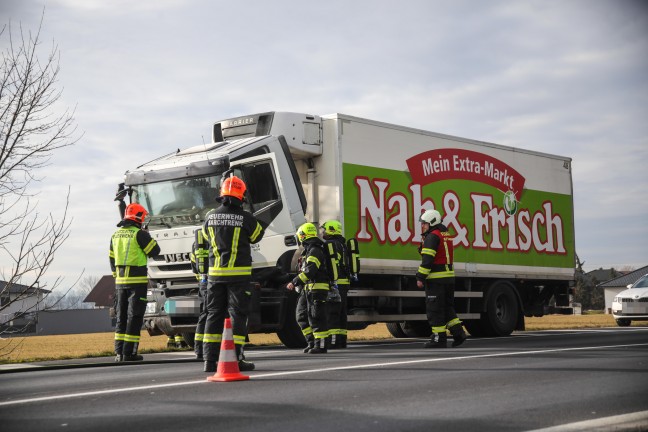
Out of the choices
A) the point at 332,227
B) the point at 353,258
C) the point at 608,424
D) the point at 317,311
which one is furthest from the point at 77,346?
the point at 608,424

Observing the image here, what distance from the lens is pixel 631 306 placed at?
23.7 meters

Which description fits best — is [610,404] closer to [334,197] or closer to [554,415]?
[554,415]

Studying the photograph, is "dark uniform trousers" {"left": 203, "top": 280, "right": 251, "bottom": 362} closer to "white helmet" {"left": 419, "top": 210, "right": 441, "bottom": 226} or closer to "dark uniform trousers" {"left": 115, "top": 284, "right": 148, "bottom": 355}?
"dark uniform trousers" {"left": 115, "top": 284, "right": 148, "bottom": 355}

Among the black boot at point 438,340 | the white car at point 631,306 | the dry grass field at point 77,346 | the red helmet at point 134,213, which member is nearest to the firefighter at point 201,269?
the red helmet at point 134,213

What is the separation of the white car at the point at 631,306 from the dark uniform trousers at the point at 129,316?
15973 millimetres

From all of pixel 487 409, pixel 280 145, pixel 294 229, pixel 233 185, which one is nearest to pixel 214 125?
pixel 280 145

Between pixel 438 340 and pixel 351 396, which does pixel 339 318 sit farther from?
pixel 351 396

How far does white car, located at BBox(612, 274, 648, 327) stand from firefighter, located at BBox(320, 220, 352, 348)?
12.5 meters

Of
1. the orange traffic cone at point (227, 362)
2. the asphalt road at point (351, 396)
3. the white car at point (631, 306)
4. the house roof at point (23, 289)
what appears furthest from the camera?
the white car at point (631, 306)

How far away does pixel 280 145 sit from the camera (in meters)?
13.6

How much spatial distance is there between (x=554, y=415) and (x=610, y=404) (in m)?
0.76

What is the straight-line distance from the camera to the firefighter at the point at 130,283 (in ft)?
38.5

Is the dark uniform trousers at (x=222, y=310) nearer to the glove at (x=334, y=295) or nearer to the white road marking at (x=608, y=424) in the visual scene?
the glove at (x=334, y=295)

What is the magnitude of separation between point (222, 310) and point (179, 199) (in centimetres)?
445
